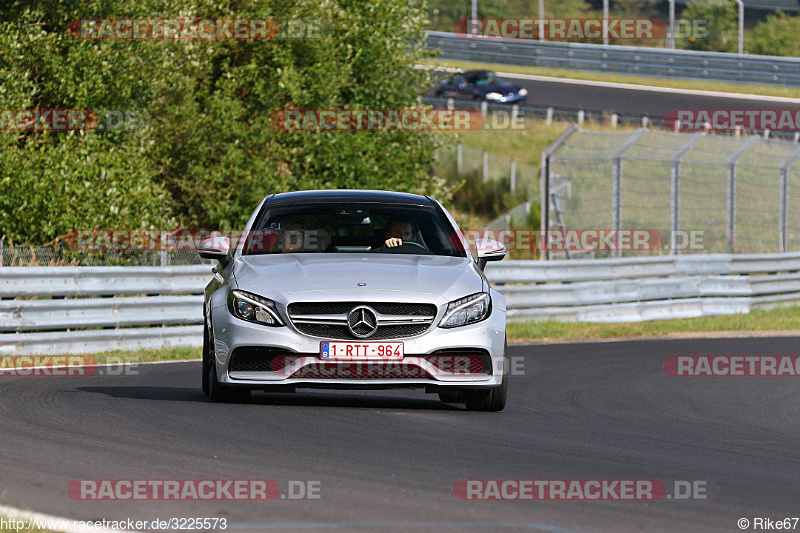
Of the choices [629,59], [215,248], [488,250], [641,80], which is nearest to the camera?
[215,248]

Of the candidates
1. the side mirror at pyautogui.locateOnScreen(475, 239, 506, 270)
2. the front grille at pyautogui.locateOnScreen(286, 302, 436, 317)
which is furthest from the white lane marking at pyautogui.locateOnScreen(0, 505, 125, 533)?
the side mirror at pyautogui.locateOnScreen(475, 239, 506, 270)

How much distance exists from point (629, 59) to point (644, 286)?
30.6 metres

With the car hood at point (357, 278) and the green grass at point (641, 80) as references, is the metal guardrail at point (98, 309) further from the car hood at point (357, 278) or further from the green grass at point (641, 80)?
the green grass at point (641, 80)

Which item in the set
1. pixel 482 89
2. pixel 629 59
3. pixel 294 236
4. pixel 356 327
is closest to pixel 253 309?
pixel 356 327

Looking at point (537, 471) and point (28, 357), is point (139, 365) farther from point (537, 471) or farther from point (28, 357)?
point (537, 471)

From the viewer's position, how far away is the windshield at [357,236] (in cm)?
1014

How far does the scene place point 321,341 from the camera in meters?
8.95

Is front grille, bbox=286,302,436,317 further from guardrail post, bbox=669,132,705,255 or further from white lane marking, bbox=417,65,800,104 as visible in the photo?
white lane marking, bbox=417,65,800,104

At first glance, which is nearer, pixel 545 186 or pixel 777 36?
pixel 545 186

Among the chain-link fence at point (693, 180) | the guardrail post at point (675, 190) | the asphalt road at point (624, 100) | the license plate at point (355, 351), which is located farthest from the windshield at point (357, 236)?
the asphalt road at point (624, 100)

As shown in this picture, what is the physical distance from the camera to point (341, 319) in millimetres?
8969

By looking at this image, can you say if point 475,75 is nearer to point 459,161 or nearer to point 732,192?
point 459,161

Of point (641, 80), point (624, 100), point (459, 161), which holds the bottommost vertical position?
point (459, 161)

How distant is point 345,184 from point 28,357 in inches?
477
